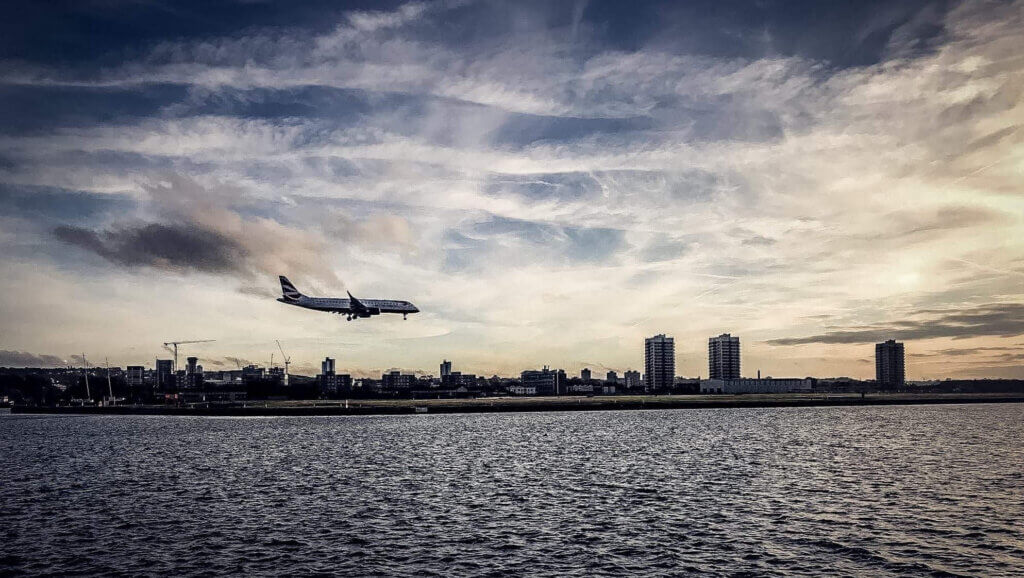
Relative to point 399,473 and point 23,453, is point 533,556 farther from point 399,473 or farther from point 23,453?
point 23,453

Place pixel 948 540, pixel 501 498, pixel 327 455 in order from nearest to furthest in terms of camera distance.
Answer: pixel 948 540 < pixel 501 498 < pixel 327 455

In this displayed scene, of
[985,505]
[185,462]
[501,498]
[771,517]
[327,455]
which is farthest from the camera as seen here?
[327,455]

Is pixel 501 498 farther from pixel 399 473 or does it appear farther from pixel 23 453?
pixel 23 453

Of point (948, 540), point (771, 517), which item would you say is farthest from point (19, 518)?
point (948, 540)

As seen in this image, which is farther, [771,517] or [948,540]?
[771,517]

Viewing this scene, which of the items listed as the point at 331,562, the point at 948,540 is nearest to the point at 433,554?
the point at 331,562

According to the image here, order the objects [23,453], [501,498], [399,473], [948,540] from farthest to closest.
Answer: [23,453] < [399,473] < [501,498] < [948,540]
